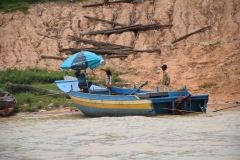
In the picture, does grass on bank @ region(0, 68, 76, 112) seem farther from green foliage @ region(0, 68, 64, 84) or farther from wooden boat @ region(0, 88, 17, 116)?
wooden boat @ region(0, 88, 17, 116)

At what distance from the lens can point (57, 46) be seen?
28.3 meters

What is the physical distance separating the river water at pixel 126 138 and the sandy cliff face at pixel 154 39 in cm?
654

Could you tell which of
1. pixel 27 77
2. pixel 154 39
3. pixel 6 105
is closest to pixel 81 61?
pixel 6 105

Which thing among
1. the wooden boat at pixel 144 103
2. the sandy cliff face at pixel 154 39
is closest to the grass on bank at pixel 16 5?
the sandy cliff face at pixel 154 39

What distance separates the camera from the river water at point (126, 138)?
9867 mm

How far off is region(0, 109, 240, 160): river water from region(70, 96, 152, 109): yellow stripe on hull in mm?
383

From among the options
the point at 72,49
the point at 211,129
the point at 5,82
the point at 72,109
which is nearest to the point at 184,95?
the point at 211,129

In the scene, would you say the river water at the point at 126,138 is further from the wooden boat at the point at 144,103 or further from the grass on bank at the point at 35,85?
the grass on bank at the point at 35,85

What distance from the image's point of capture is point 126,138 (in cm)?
1168

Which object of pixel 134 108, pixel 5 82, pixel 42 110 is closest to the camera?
pixel 134 108

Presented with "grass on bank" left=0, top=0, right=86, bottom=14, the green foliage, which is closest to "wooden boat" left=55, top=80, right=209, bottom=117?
the green foliage

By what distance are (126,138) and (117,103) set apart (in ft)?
13.5

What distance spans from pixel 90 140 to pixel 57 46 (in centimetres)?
1716

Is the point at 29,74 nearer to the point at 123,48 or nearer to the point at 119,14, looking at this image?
the point at 123,48
